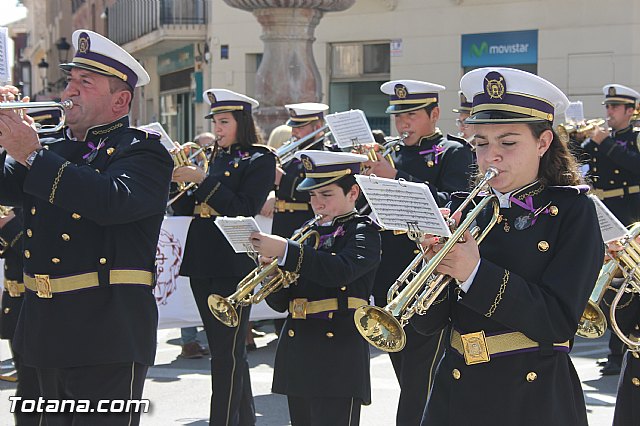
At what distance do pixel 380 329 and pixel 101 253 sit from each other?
1.43 metres

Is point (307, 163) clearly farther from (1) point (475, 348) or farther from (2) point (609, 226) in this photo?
(1) point (475, 348)

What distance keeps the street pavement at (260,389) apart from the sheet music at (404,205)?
4.03 meters

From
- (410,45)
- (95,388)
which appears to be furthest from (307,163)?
(410,45)

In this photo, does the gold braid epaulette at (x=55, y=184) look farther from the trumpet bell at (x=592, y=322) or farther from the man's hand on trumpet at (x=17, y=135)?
the trumpet bell at (x=592, y=322)

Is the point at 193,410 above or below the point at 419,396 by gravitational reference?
below

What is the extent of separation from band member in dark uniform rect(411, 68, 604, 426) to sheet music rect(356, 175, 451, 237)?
0.25m

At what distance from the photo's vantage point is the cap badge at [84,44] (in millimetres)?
4750

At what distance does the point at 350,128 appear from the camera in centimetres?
751

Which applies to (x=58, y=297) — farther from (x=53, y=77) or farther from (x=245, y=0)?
(x=53, y=77)

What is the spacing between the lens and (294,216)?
9.11m

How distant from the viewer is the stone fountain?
1315 centimetres

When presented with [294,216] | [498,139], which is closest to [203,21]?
[294,216]

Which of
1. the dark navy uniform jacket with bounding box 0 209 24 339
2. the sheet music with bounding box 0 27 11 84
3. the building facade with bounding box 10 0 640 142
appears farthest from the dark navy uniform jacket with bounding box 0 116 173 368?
the building facade with bounding box 10 0 640 142

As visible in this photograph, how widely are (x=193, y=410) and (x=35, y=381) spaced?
2.23 meters
